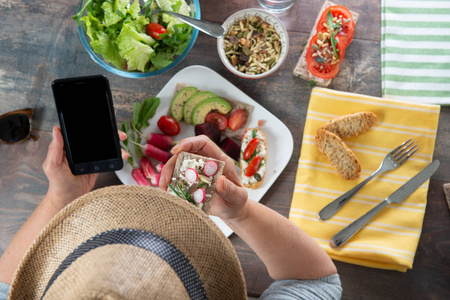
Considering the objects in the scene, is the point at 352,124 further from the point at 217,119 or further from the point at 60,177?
the point at 60,177

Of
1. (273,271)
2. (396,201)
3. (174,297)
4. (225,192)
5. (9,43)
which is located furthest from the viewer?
(9,43)

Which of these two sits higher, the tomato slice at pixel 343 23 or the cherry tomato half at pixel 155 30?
the tomato slice at pixel 343 23

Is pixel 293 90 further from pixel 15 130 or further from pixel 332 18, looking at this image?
pixel 15 130

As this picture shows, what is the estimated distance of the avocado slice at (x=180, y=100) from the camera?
1604 millimetres

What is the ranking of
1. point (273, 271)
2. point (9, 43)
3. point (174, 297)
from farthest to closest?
point (9, 43)
point (273, 271)
point (174, 297)

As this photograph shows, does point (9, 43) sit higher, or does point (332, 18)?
point (332, 18)

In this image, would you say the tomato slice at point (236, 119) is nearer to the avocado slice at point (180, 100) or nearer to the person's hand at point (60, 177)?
the avocado slice at point (180, 100)

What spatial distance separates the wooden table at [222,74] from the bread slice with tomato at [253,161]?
0.11 meters

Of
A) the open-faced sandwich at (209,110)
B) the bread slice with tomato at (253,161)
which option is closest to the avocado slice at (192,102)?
the open-faced sandwich at (209,110)

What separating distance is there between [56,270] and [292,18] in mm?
1362

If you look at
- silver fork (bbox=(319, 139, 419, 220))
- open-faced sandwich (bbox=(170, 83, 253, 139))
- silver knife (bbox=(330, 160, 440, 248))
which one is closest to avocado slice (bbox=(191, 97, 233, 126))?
open-faced sandwich (bbox=(170, 83, 253, 139))

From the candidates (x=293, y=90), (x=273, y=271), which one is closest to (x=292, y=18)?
(x=293, y=90)

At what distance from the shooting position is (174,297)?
0.70 metres

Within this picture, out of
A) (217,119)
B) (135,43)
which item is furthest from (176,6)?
(217,119)
